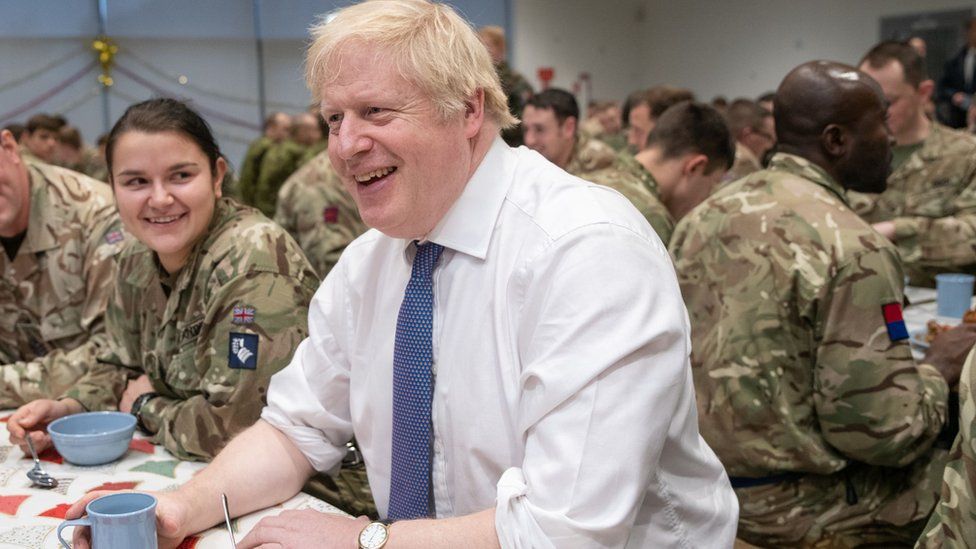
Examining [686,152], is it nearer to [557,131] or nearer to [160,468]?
[557,131]

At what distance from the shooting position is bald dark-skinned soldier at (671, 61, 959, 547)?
1.88 meters

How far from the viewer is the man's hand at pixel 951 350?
6.95 feet

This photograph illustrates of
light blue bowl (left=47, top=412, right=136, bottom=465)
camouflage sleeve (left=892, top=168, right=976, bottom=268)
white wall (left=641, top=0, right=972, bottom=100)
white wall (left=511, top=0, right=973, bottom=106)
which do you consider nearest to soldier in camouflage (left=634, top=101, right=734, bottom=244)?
camouflage sleeve (left=892, top=168, right=976, bottom=268)

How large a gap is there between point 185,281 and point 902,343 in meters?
1.54

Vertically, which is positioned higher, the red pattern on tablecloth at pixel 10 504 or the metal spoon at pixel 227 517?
the metal spoon at pixel 227 517

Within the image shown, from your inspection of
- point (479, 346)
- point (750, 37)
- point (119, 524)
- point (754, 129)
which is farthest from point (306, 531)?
point (750, 37)

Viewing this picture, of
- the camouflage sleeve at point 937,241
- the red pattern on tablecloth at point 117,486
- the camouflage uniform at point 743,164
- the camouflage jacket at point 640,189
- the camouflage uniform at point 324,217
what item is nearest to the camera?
the red pattern on tablecloth at point 117,486

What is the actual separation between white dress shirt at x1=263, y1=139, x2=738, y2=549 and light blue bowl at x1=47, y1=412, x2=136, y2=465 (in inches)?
12.9

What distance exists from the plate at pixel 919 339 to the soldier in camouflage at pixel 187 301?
155cm

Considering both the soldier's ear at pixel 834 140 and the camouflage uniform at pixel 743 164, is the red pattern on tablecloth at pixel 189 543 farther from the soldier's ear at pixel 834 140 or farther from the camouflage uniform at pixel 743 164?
the camouflage uniform at pixel 743 164

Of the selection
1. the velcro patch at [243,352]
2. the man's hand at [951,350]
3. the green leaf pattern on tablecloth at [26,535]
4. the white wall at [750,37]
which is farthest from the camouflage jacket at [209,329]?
the white wall at [750,37]

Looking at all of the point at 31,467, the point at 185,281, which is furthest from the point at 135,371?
the point at 31,467

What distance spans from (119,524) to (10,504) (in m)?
0.44

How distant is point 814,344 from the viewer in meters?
1.96
